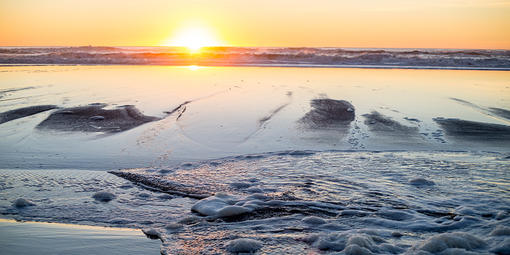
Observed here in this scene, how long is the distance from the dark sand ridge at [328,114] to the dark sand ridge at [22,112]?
569 centimetres

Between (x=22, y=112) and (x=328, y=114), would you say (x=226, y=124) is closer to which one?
(x=328, y=114)

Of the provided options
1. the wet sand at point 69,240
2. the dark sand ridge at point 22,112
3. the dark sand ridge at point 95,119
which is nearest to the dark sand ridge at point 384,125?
the dark sand ridge at point 95,119

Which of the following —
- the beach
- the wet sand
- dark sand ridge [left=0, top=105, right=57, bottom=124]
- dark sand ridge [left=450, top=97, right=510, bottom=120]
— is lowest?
the wet sand

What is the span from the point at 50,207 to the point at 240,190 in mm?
1827

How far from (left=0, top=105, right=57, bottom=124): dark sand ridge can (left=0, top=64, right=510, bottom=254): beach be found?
0.17 ft

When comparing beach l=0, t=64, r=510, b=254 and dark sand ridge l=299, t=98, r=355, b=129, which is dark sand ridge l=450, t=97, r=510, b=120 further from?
dark sand ridge l=299, t=98, r=355, b=129

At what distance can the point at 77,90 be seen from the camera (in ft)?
40.3

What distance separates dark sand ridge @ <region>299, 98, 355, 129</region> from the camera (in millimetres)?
7840

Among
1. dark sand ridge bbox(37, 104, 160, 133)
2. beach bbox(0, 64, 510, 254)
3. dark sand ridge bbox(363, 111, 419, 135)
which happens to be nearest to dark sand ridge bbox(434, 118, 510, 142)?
beach bbox(0, 64, 510, 254)

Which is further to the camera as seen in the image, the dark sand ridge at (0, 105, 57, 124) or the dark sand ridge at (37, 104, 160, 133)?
the dark sand ridge at (0, 105, 57, 124)

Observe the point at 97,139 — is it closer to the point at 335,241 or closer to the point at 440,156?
the point at 335,241

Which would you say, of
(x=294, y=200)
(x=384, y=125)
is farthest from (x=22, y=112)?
(x=384, y=125)

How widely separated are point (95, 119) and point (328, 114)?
4803mm

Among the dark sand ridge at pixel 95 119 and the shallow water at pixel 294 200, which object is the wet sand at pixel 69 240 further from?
the dark sand ridge at pixel 95 119
